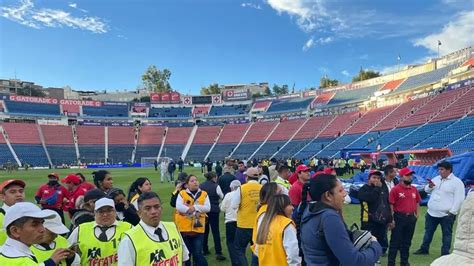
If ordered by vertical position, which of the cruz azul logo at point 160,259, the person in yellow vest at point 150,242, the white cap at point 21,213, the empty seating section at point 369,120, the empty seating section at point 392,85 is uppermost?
the empty seating section at point 392,85

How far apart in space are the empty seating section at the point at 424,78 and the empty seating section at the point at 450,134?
631 inches

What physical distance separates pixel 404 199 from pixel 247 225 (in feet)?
9.80

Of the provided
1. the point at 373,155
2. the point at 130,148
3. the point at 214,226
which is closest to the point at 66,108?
the point at 130,148

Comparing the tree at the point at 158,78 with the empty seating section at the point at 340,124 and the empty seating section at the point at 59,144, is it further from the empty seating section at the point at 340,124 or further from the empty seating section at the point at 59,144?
the empty seating section at the point at 340,124

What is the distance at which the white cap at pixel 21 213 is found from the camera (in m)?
2.80

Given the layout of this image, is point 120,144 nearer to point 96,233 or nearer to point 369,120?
point 369,120

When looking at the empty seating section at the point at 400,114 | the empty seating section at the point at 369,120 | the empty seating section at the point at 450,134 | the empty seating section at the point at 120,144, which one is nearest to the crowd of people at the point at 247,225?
the empty seating section at the point at 450,134

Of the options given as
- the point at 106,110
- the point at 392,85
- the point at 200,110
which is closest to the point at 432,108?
the point at 392,85

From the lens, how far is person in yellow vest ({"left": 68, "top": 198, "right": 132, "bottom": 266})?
3.82 m

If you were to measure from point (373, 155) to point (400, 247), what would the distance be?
25841 millimetres

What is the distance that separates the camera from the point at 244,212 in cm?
657

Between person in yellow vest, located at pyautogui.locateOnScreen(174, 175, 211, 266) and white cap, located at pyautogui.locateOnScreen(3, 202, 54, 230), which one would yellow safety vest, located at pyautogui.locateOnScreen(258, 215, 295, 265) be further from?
person in yellow vest, located at pyautogui.locateOnScreen(174, 175, 211, 266)

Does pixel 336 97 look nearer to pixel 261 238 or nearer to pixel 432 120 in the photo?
pixel 432 120

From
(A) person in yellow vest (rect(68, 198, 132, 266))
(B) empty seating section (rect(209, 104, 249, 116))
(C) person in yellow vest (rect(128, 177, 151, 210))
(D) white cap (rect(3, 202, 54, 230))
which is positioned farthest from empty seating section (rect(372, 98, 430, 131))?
(D) white cap (rect(3, 202, 54, 230))
